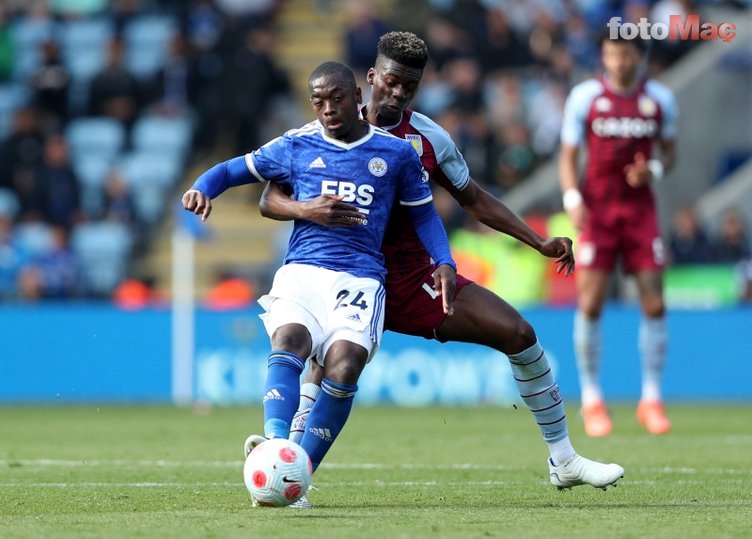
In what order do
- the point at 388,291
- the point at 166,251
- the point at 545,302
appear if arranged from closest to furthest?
1. the point at 388,291
2. the point at 545,302
3. the point at 166,251

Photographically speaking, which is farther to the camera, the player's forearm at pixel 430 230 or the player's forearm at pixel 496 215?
the player's forearm at pixel 496 215

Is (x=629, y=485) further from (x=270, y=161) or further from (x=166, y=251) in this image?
(x=166, y=251)

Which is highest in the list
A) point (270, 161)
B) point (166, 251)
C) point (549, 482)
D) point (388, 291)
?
point (270, 161)

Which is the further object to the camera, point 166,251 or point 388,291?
point 166,251

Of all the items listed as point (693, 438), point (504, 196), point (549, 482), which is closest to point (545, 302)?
point (504, 196)

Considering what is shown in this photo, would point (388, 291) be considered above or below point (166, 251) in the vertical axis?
above

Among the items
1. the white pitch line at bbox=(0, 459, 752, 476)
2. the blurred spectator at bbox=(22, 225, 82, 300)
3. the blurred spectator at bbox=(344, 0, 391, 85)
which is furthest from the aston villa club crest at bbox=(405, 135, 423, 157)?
the blurred spectator at bbox=(344, 0, 391, 85)

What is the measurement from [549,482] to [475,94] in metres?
12.0

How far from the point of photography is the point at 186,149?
20094 millimetres

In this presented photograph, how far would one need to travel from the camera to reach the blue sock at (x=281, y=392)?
20.3 ft

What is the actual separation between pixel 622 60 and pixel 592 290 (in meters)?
1.73

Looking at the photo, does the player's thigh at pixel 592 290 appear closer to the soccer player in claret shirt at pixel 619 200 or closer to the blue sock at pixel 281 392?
the soccer player in claret shirt at pixel 619 200

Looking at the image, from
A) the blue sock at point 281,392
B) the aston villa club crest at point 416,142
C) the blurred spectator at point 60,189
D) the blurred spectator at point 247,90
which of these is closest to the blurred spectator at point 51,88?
the blurred spectator at point 60,189

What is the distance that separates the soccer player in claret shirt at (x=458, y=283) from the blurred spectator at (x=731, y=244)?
32.1 feet
